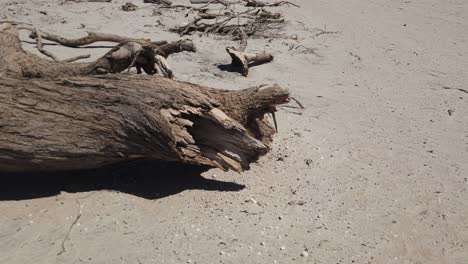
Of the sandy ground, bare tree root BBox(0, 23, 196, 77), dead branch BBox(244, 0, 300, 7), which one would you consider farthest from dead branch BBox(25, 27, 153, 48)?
dead branch BBox(244, 0, 300, 7)

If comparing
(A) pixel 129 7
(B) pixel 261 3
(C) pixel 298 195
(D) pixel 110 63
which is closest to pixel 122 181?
(D) pixel 110 63

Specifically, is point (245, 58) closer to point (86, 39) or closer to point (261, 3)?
point (86, 39)

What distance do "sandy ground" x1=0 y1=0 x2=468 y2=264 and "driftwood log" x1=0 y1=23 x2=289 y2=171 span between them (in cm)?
28

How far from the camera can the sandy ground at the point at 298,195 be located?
318cm

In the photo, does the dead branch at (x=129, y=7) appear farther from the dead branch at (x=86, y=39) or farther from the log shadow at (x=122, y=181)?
the log shadow at (x=122, y=181)

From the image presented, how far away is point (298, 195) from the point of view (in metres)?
3.79

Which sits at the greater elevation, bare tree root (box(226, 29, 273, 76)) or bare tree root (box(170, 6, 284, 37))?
bare tree root (box(226, 29, 273, 76))

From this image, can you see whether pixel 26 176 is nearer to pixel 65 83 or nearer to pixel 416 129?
pixel 65 83

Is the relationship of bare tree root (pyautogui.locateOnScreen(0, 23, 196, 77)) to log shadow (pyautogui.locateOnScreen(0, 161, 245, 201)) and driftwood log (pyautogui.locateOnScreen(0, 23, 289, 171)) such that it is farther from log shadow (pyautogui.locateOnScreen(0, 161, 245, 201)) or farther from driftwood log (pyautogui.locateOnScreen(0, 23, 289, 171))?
log shadow (pyautogui.locateOnScreen(0, 161, 245, 201))

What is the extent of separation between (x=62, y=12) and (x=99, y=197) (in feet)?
18.3

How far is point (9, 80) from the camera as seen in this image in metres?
3.50

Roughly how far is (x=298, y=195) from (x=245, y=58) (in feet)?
9.46

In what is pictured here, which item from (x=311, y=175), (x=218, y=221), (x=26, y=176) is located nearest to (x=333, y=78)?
(x=311, y=175)

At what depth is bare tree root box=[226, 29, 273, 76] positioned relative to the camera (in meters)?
6.14
